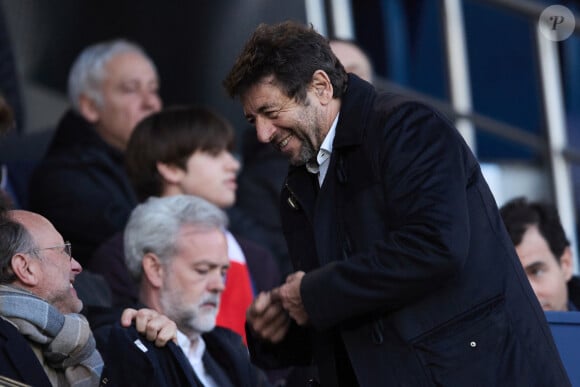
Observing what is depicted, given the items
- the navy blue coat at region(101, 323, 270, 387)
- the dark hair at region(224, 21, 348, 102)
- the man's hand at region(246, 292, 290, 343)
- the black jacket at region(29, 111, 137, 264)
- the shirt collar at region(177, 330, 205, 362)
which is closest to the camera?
the dark hair at region(224, 21, 348, 102)

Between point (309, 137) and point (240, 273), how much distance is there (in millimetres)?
2030

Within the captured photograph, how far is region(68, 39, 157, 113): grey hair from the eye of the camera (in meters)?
6.64

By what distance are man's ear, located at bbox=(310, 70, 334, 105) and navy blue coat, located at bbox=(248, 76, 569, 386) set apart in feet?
0.17

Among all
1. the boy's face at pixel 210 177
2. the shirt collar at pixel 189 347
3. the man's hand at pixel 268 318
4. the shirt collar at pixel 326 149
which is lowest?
the shirt collar at pixel 189 347

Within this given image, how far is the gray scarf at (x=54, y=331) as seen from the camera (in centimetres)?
398

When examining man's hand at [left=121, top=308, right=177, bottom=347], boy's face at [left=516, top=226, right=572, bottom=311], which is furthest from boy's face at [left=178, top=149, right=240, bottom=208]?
→ man's hand at [left=121, top=308, right=177, bottom=347]

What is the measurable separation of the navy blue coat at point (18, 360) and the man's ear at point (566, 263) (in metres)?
2.36

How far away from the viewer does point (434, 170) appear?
3508 millimetres

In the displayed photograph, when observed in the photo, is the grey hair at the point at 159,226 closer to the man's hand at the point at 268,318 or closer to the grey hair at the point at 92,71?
the man's hand at the point at 268,318

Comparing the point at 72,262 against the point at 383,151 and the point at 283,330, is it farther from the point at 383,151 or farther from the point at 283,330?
the point at 383,151

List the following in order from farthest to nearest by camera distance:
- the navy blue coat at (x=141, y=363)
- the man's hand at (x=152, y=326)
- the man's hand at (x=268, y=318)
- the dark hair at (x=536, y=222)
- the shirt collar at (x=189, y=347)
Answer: the dark hair at (x=536, y=222) < the shirt collar at (x=189, y=347) < the man's hand at (x=152, y=326) < the navy blue coat at (x=141, y=363) < the man's hand at (x=268, y=318)

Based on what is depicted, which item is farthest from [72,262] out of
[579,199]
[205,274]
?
[579,199]

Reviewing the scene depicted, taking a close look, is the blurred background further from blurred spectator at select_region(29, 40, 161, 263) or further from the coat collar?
the coat collar

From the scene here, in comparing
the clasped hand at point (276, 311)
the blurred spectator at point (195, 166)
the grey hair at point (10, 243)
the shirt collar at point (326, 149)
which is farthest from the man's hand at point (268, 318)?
the blurred spectator at point (195, 166)
